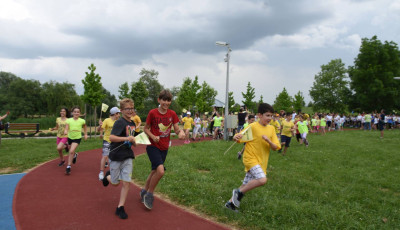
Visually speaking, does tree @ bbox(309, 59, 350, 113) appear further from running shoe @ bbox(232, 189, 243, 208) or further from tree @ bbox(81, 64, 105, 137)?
running shoe @ bbox(232, 189, 243, 208)

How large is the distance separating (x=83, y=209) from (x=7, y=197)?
205 cm

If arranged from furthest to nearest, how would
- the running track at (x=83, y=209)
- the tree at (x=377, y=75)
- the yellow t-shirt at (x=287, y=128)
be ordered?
the tree at (x=377, y=75) → the yellow t-shirt at (x=287, y=128) → the running track at (x=83, y=209)

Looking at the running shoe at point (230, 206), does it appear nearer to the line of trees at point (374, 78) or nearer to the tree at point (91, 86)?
the tree at point (91, 86)

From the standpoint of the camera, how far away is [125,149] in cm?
445

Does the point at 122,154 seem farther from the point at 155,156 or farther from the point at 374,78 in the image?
the point at 374,78

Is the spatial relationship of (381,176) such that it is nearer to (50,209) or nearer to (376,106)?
(50,209)

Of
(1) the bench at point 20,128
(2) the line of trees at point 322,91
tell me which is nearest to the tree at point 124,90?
(2) the line of trees at point 322,91

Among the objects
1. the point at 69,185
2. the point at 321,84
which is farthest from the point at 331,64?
the point at 69,185

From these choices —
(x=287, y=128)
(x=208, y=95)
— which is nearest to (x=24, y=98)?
(x=208, y=95)

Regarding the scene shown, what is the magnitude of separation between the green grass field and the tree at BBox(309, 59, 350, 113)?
56.9 metres

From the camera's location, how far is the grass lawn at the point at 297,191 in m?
4.16

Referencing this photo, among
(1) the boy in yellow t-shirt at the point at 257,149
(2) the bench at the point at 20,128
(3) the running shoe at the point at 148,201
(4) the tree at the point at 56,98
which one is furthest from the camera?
(4) the tree at the point at 56,98

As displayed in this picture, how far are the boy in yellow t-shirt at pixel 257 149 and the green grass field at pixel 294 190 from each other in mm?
367

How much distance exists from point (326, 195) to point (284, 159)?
4115mm
